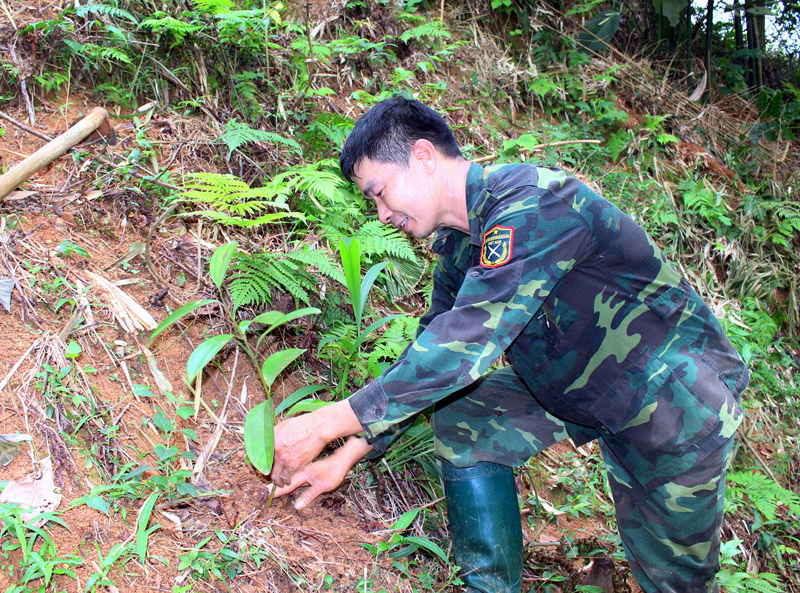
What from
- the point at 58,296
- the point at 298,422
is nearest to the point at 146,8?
the point at 58,296

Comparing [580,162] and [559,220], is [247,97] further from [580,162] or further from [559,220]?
[580,162]

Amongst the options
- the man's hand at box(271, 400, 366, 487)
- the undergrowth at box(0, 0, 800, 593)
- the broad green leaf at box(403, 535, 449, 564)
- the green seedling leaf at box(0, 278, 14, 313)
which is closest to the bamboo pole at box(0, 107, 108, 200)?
the undergrowth at box(0, 0, 800, 593)

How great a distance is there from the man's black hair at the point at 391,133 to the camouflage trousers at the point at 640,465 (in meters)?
1.01

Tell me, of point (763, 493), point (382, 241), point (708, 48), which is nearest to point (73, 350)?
point (382, 241)

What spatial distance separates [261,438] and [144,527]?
0.44 metres

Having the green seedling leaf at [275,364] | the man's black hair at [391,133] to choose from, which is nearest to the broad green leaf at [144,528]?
the green seedling leaf at [275,364]

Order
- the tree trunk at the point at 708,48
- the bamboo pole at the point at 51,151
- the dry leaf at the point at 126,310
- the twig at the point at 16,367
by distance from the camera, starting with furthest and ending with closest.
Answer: the tree trunk at the point at 708,48 → the bamboo pole at the point at 51,151 → the dry leaf at the point at 126,310 → the twig at the point at 16,367

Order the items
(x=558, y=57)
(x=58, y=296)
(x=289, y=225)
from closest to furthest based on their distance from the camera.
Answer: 1. (x=58, y=296)
2. (x=289, y=225)
3. (x=558, y=57)

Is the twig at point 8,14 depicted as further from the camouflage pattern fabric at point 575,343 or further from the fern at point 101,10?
the camouflage pattern fabric at point 575,343

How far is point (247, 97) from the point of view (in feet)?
10.6

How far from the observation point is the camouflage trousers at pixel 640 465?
77.1 inches

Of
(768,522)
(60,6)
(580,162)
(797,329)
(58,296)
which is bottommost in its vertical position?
(768,522)

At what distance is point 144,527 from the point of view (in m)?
1.71

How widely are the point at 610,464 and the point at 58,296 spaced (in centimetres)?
218
